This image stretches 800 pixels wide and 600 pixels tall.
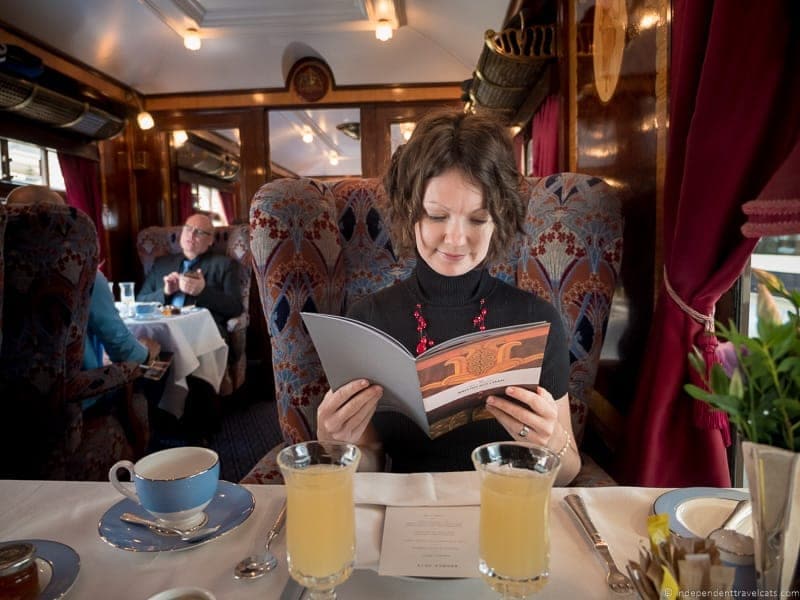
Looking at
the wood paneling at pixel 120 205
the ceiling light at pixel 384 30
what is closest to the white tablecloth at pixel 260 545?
the ceiling light at pixel 384 30

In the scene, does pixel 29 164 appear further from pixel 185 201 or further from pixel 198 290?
pixel 198 290

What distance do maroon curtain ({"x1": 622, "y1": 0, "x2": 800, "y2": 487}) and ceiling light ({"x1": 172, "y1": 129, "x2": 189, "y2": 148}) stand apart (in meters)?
5.21

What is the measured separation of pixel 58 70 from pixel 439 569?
4983mm

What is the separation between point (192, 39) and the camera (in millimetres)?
4453

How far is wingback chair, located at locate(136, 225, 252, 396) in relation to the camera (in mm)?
3783

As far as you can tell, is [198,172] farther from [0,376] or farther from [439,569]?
[439,569]

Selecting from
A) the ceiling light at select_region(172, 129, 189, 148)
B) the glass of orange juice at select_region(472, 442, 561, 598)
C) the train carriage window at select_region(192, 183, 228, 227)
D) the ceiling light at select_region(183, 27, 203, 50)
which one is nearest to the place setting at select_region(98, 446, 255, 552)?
the glass of orange juice at select_region(472, 442, 561, 598)

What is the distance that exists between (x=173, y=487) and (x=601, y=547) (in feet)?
1.71

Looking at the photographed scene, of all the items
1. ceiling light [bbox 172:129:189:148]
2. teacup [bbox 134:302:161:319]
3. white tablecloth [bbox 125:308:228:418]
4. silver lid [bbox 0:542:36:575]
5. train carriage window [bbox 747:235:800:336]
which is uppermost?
ceiling light [bbox 172:129:189:148]

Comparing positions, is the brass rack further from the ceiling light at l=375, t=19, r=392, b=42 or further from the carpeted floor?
the carpeted floor

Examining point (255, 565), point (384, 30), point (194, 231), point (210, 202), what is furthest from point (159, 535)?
point (210, 202)

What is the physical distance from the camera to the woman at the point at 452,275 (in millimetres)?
1087

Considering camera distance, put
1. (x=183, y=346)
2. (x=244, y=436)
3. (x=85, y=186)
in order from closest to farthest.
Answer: (x=183, y=346) < (x=244, y=436) < (x=85, y=186)

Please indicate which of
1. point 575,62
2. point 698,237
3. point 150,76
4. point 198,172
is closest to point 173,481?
point 698,237
